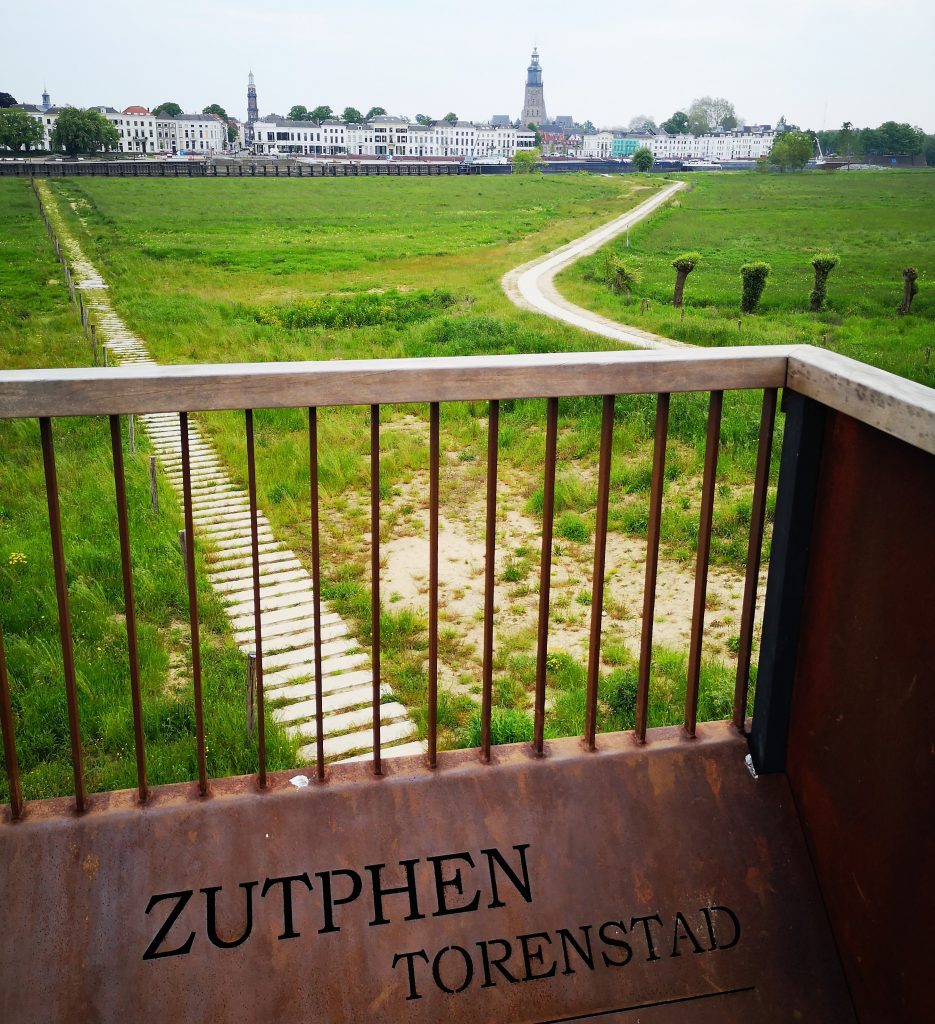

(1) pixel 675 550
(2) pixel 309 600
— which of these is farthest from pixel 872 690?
(1) pixel 675 550

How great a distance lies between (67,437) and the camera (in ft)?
33.4

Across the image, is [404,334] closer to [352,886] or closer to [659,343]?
[659,343]

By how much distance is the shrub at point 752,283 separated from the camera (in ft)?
60.1

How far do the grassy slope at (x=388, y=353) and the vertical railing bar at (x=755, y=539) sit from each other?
195 centimetres

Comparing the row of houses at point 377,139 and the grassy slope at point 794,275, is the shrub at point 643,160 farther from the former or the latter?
the grassy slope at point 794,275

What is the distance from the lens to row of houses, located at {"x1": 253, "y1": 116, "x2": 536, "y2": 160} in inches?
5994

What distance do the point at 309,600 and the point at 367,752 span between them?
1914 millimetres

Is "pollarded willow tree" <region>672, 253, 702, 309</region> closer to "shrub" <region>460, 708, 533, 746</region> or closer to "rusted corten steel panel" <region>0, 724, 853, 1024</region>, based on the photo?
"shrub" <region>460, 708, 533, 746</region>

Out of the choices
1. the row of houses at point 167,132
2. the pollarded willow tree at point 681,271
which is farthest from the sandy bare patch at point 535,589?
the row of houses at point 167,132

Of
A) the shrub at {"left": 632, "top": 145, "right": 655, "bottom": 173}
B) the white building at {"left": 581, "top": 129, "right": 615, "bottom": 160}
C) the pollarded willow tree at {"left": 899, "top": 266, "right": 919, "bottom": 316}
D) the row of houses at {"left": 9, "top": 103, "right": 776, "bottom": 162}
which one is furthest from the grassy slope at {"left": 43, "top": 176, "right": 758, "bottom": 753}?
the white building at {"left": 581, "top": 129, "right": 615, "bottom": 160}

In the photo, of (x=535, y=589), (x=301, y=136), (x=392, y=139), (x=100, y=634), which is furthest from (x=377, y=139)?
(x=100, y=634)

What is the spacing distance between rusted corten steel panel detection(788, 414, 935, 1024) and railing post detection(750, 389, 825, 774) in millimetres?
31

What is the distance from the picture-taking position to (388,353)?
1412 centimetres

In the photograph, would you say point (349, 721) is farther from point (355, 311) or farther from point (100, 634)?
point (355, 311)
